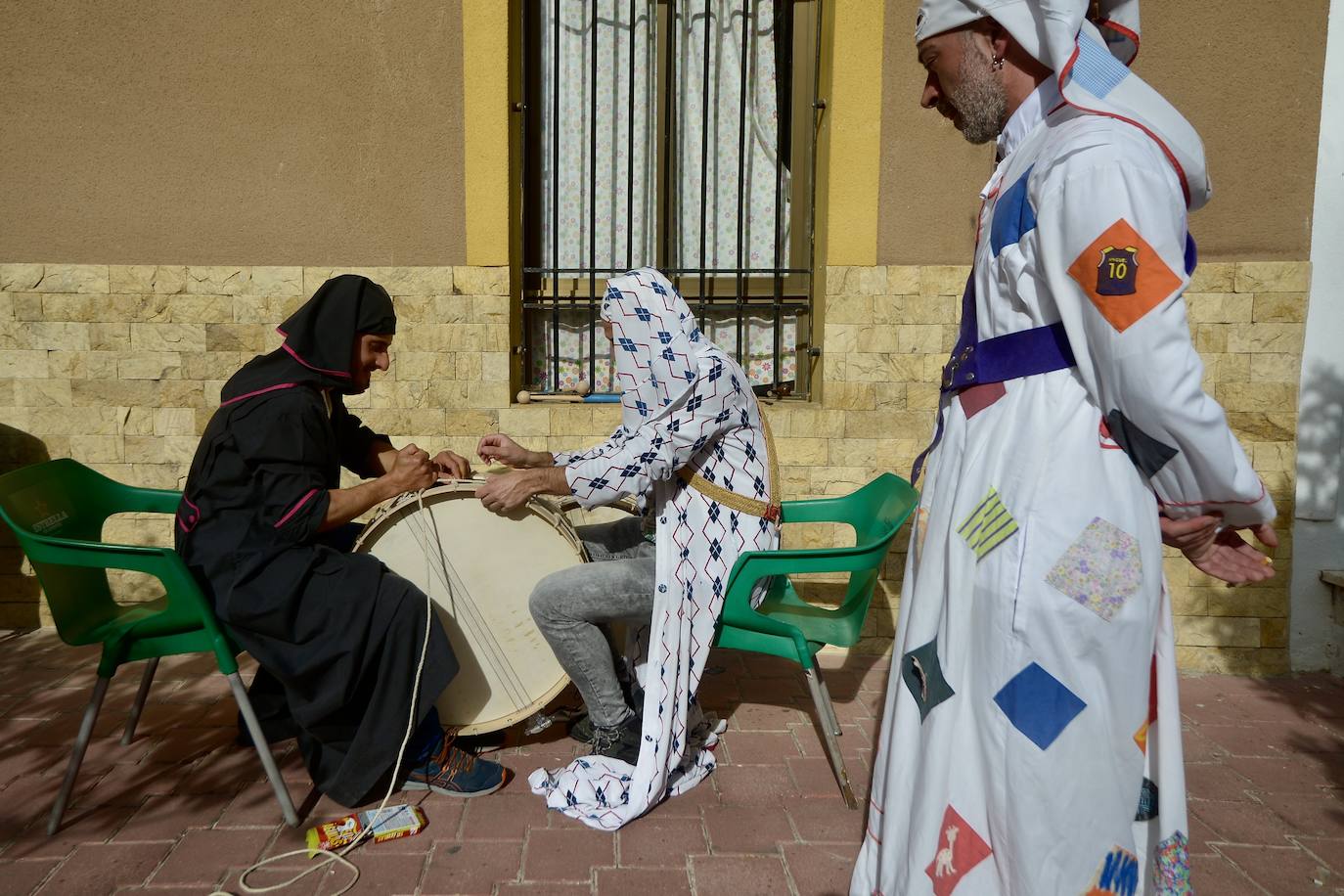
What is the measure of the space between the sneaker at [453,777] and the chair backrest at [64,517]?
1212 mm

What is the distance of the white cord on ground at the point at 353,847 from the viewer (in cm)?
248

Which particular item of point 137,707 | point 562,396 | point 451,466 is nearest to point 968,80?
point 451,466

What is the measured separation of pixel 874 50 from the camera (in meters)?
4.29

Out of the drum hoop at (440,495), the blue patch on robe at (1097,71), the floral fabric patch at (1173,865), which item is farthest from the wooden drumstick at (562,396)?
the floral fabric patch at (1173,865)

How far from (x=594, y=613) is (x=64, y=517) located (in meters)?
1.90

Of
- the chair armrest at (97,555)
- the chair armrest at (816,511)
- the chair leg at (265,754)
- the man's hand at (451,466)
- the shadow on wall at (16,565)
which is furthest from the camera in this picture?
the shadow on wall at (16,565)

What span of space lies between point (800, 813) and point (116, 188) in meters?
4.26

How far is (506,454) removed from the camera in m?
3.20

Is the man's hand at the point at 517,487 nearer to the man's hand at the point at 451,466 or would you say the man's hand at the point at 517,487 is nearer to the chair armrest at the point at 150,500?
the man's hand at the point at 451,466

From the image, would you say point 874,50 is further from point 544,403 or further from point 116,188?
point 116,188

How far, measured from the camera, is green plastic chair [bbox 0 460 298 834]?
105 inches

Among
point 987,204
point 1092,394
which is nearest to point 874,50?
point 987,204

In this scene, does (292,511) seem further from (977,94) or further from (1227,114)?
(1227,114)

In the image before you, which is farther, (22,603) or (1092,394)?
(22,603)
